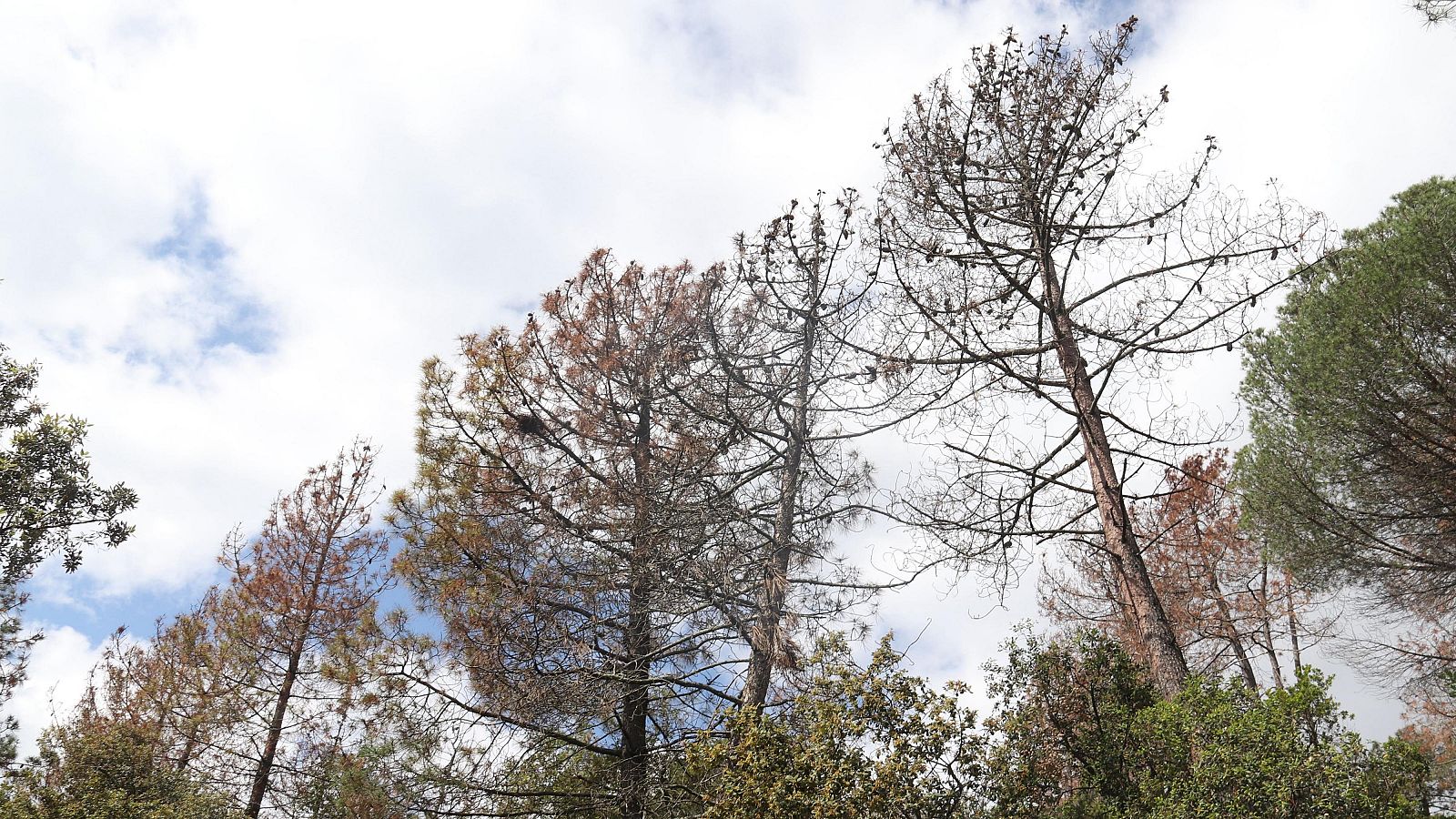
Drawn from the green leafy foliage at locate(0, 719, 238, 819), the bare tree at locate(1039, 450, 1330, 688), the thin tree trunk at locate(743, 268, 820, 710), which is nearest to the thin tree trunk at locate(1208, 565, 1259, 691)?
the bare tree at locate(1039, 450, 1330, 688)

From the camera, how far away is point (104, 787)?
32.8 ft

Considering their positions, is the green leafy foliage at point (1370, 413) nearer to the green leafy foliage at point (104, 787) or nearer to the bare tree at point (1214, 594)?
the bare tree at point (1214, 594)

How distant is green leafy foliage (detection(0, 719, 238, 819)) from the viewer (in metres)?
9.40

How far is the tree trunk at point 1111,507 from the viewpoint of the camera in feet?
19.9

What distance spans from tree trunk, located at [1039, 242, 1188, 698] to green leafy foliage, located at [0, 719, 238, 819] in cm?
1027

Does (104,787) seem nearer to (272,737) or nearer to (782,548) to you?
(272,737)

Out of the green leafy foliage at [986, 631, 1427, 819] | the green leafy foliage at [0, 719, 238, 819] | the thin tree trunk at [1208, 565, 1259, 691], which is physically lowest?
the green leafy foliage at [986, 631, 1427, 819]

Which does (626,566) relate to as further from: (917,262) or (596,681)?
(917,262)

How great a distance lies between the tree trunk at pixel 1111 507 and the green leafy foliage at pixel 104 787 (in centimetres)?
1027

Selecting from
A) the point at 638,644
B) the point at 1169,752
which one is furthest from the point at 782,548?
the point at 1169,752

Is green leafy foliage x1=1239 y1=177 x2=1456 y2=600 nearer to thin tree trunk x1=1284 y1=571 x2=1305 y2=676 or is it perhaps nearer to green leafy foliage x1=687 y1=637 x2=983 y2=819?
thin tree trunk x1=1284 y1=571 x2=1305 y2=676

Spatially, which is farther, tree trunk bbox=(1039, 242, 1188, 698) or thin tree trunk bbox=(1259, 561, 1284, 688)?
thin tree trunk bbox=(1259, 561, 1284, 688)

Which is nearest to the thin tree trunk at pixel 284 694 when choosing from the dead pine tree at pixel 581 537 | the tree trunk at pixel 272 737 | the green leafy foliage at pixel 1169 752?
the tree trunk at pixel 272 737

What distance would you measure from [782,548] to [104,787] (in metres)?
8.58
